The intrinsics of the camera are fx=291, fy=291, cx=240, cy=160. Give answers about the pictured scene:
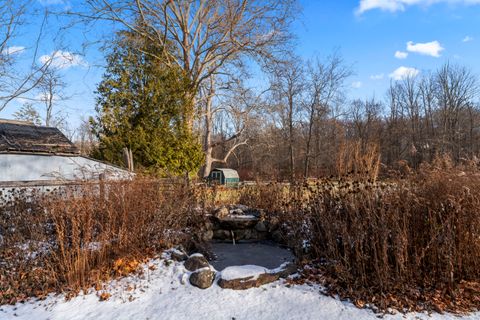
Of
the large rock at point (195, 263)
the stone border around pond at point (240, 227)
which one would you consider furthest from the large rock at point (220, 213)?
the large rock at point (195, 263)

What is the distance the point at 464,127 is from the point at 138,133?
28110 mm

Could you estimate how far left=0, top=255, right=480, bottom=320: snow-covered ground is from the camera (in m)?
3.28

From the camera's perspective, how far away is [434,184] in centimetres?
396

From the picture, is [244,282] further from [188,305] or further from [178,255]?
[178,255]

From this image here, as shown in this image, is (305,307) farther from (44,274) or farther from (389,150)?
(389,150)

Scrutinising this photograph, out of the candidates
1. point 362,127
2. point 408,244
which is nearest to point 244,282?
point 408,244

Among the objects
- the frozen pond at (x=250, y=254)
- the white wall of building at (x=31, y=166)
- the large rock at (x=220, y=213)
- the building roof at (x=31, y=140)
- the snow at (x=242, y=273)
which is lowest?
the frozen pond at (x=250, y=254)

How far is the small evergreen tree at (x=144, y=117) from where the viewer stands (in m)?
9.93

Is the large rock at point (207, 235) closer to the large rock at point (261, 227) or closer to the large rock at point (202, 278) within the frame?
the large rock at point (261, 227)

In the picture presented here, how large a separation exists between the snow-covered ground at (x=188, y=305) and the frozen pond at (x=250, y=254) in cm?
80

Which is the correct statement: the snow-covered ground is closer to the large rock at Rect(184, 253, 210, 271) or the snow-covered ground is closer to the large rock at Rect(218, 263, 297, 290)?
the large rock at Rect(218, 263, 297, 290)

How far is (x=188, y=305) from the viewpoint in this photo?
138 inches

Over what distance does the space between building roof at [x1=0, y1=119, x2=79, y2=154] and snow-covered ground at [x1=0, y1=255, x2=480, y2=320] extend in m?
6.24

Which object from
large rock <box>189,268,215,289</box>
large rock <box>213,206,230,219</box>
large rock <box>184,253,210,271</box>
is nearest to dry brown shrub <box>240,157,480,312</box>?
large rock <box>189,268,215,289</box>
